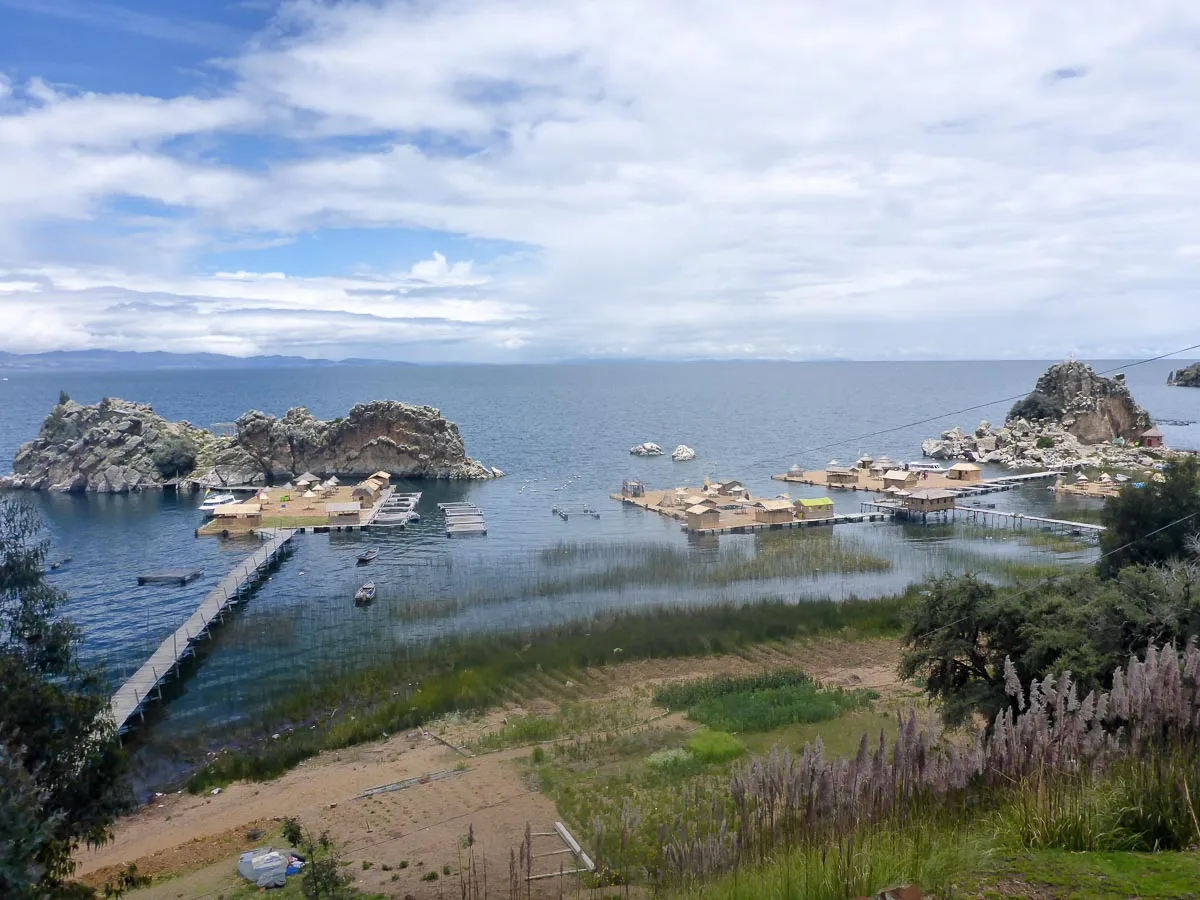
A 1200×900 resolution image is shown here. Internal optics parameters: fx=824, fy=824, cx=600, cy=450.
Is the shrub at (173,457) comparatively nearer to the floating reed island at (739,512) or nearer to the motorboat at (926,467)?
the floating reed island at (739,512)

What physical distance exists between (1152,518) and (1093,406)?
6169cm

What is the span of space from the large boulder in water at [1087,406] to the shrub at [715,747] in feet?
275

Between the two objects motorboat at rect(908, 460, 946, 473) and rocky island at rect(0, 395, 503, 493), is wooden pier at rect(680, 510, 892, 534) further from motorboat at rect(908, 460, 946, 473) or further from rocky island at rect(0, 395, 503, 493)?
rocky island at rect(0, 395, 503, 493)

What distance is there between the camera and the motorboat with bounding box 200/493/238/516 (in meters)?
59.2

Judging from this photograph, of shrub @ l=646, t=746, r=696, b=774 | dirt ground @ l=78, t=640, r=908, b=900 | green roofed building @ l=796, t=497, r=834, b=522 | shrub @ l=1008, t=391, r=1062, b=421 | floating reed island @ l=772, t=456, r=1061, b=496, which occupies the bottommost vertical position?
dirt ground @ l=78, t=640, r=908, b=900

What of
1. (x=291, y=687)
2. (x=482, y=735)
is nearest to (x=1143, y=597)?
(x=482, y=735)

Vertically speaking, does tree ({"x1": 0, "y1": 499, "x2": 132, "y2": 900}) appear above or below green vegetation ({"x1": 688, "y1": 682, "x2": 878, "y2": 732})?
above

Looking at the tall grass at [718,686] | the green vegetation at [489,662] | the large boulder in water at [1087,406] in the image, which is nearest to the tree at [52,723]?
the green vegetation at [489,662]

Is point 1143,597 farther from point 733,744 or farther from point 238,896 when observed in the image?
point 238,896

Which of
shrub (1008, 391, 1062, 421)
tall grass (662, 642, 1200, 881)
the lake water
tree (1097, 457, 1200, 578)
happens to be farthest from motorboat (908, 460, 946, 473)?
tall grass (662, 642, 1200, 881)

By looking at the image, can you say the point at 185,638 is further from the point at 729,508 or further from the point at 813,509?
the point at 813,509

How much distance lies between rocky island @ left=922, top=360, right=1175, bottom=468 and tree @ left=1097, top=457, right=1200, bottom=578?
151 ft

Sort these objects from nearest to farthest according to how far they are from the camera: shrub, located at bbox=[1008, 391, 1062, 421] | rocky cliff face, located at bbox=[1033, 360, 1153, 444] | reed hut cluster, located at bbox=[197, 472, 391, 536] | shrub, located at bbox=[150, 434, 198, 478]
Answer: reed hut cluster, located at bbox=[197, 472, 391, 536] < shrub, located at bbox=[150, 434, 198, 478] < rocky cliff face, located at bbox=[1033, 360, 1153, 444] < shrub, located at bbox=[1008, 391, 1062, 421]

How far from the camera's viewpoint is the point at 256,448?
74688 mm
